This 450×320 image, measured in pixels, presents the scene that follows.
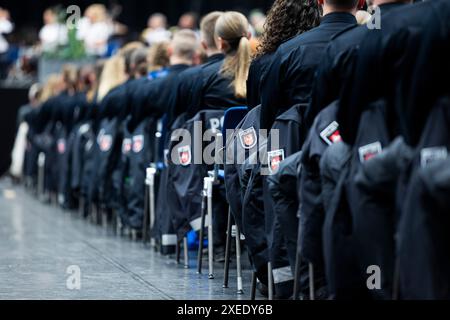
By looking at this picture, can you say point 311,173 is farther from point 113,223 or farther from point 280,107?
point 113,223

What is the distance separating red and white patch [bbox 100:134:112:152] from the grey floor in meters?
0.81

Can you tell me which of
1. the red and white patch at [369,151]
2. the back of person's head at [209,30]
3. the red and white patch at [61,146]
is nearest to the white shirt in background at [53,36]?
the red and white patch at [61,146]

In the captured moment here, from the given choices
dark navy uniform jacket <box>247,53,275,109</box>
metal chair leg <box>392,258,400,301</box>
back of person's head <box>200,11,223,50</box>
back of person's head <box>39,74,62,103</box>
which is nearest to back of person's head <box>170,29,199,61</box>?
back of person's head <box>200,11,223,50</box>

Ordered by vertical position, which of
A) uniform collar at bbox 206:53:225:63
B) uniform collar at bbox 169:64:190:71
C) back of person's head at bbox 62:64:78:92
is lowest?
uniform collar at bbox 206:53:225:63

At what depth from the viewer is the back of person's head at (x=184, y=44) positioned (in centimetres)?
845

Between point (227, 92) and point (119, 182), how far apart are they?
252cm

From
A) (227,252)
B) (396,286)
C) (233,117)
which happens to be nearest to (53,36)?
(233,117)

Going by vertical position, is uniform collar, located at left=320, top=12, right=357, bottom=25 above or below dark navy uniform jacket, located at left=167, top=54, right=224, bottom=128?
above

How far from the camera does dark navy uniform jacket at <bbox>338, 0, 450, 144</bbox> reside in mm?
3881

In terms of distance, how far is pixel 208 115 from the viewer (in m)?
7.17

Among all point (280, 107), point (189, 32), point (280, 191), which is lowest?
point (280, 191)

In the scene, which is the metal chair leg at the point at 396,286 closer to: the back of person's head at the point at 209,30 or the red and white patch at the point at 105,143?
the back of person's head at the point at 209,30

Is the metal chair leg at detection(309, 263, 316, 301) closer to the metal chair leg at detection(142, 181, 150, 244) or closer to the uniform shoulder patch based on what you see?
the metal chair leg at detection(142, 181, 150, 244)
